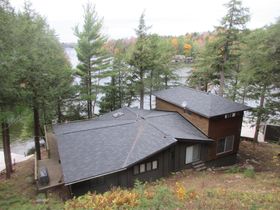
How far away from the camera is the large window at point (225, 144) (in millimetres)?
16875

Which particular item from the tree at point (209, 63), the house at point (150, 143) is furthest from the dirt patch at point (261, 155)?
the tree at point (209, 63)

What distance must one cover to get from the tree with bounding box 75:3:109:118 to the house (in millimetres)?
4865

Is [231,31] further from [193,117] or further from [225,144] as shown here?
[225,144]

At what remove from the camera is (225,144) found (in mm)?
17156

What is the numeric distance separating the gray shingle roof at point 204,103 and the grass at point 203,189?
3945 millimetres

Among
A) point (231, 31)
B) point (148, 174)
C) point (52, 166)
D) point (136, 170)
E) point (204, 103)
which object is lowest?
point (52, 166)

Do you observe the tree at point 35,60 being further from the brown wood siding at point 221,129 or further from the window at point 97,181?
the brown wood siding at point 221,129

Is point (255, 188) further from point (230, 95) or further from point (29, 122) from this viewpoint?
point (29, 122)

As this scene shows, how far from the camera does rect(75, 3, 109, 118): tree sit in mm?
20969

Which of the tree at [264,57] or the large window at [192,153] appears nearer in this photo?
the tree at [264,57]

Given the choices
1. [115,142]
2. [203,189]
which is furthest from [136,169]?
[203,189]

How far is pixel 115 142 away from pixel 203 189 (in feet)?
17.9

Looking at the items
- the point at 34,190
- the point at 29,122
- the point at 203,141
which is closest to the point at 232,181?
the point at 203,141

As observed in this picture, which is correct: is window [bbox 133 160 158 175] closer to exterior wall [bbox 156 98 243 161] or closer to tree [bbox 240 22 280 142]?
exterior wall [bbox 156 98 243 161]
